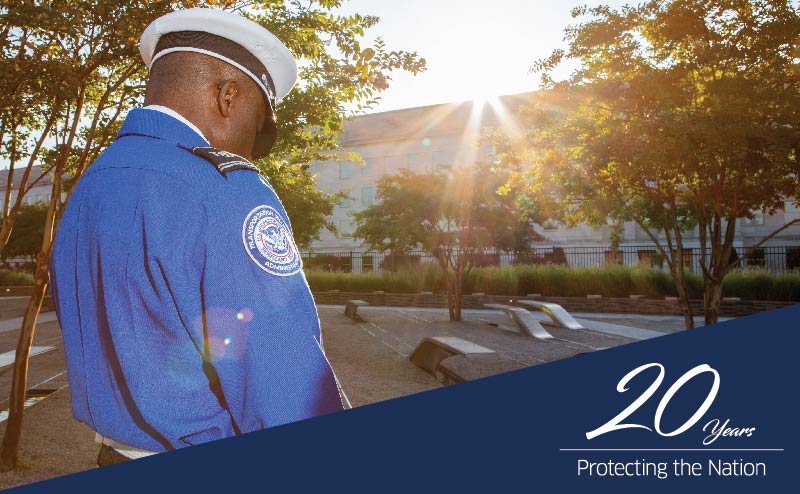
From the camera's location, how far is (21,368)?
5184 millimetres

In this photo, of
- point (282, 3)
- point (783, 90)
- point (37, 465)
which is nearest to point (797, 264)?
point (783, 90)

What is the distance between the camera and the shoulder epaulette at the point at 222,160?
1226 mm

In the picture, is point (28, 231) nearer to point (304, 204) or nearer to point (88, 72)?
point (304, 204)

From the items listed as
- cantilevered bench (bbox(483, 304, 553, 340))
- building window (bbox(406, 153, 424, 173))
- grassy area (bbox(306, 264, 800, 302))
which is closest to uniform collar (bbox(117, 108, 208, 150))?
cantilevered bench (bbox(483, 304, 553, 340))

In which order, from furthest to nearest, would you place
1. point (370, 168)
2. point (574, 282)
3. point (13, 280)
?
point (370, 168) → point (13, 280) → point (574, 282)

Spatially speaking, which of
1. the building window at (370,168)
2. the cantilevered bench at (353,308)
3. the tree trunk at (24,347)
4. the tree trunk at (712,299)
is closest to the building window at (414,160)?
the building window at (370,168)

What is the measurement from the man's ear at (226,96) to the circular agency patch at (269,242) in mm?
296

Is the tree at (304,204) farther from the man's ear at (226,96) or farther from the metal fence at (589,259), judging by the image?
the man's ear at (226,96)

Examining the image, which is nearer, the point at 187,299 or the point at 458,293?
the point at 187,299

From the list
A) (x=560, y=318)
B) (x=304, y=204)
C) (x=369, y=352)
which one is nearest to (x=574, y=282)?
(x=560, y=318)

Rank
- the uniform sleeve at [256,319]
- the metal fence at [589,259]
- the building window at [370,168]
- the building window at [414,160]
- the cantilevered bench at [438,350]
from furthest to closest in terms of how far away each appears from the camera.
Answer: the building window at [370,168] → the building window at [414,160] → the metal fence at [589,259] → the cantilevered bench at [438,350] → the uniform sleeve at [256,319]

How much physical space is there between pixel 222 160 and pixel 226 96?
208mm

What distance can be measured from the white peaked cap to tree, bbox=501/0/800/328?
822 centimetres

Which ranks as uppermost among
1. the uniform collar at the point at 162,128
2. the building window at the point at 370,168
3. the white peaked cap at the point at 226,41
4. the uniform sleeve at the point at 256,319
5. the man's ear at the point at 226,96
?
the building window at the point at 370,168
